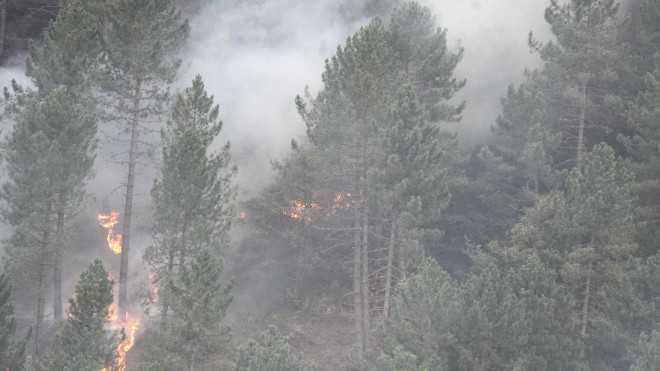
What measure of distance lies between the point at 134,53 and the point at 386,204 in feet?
42.4

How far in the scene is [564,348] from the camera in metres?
20.1

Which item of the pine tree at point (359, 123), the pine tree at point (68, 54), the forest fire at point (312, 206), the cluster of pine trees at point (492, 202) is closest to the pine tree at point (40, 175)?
the pine tree at point (68, 54)

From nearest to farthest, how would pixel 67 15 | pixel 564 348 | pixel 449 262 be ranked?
Answer: pixel 564 348, pixel 67 15, pixel 449 262

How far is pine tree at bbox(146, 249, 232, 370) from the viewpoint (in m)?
18.8

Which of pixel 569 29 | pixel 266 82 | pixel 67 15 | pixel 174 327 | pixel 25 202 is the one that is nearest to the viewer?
pixel 174 327

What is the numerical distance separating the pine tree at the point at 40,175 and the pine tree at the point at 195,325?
22.8 ft

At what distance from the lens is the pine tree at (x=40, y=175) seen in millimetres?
22922


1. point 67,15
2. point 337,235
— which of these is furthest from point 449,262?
point 67,15

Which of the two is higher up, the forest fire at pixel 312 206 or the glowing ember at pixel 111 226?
the forest fire at pixel 312 206

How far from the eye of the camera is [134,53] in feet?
88.4

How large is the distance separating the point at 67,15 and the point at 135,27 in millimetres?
2770

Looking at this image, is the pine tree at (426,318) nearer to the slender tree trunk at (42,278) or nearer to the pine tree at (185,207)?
the pine tree at (185,207)

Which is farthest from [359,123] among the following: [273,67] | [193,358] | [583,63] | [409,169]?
[273,67]

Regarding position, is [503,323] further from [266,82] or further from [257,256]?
[266,82]
